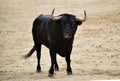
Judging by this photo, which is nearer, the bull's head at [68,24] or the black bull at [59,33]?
the bull's head at [68,24]

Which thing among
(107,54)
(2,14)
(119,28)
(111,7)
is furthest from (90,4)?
(107,54)

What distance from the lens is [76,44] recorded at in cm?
2095

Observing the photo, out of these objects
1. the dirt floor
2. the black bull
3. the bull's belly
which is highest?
the black bull

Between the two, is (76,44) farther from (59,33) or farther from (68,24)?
(68,24)

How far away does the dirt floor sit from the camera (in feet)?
46.2

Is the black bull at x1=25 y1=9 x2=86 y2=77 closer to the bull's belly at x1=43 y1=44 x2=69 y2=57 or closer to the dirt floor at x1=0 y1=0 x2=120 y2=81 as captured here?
the bull's belly at x1=43 y1=44 x2=69 y2=57

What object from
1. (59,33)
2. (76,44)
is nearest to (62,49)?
(59,33)

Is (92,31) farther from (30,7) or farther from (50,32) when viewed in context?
(30,7)

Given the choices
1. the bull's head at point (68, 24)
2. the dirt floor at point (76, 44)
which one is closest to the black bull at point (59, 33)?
the bull's head at point (68, 24)

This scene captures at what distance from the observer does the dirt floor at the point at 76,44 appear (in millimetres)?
14078

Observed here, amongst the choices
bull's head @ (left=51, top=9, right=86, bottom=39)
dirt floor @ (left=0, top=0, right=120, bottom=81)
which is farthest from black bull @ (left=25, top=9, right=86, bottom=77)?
dirt floor @ (left=0, top=0, right=120, bottom=81)

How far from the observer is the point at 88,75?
13391mm

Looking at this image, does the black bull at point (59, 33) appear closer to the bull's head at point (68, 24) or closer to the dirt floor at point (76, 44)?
the bull's head at point (68, 24)

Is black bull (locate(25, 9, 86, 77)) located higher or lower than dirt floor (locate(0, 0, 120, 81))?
higher
